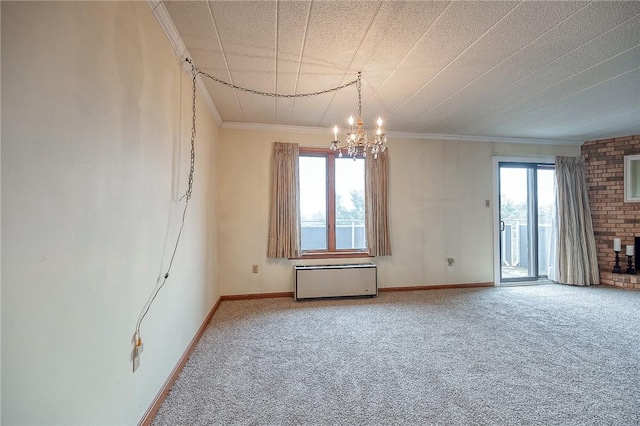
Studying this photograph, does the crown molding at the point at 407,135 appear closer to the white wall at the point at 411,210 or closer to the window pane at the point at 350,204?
the white wall at the point at 411,210

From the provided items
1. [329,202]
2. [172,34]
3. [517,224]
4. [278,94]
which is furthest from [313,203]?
[517,224]

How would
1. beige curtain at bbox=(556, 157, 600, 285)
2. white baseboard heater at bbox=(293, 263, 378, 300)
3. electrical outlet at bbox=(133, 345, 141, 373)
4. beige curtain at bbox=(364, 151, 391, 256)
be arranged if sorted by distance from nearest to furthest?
electrical outlet at bbox=(133, 345, 141, 373)
white baseboard heater at bbox=(293, 263, 378, 300)
beige curtain at bbox=(364, 151, 391, 256)
beige curtain at bbox=(556, 157, 600, 285)

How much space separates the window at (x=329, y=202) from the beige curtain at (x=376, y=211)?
0.16 metres

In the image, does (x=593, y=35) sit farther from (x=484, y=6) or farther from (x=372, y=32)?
(x=372, y=32)

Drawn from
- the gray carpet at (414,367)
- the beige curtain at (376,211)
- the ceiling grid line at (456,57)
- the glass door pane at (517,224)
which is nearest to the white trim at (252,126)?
the glass door pane at (517,224)

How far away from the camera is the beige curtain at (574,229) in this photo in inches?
173

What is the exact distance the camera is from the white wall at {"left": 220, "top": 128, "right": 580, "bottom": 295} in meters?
3.78

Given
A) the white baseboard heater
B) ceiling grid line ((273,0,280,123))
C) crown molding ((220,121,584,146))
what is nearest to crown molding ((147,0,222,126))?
ceiling grid line ((273,0,280,123))

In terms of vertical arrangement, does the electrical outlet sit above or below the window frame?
below

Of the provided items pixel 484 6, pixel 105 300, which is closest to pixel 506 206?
pixel 484 6

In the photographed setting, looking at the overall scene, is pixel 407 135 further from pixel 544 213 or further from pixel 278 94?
pixel 544 213

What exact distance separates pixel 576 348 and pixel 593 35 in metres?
2.61

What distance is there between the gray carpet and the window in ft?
3.46

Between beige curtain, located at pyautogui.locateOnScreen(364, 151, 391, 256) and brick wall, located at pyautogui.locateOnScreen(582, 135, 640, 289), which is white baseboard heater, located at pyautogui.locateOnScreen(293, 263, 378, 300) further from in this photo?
brick wall, located at pyautogui.locateOnScreen(582, 135, 640, 289)
